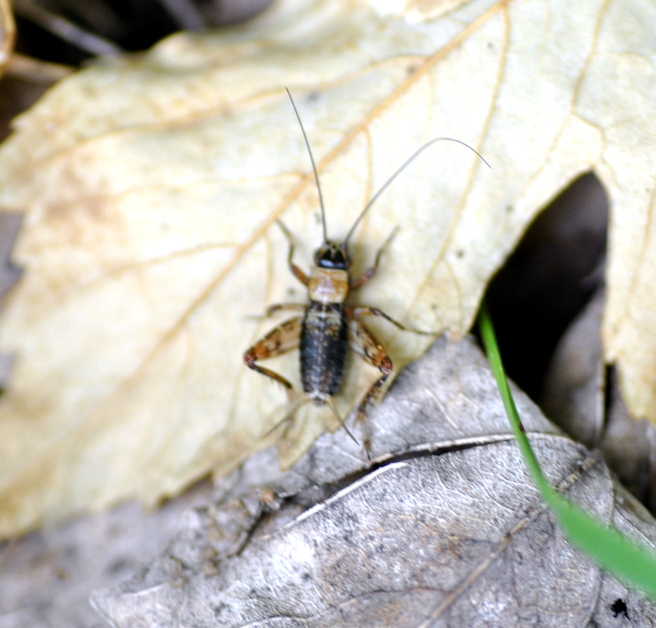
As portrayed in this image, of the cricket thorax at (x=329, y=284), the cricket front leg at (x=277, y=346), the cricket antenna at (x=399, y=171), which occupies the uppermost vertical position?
the cricket antenna at (x=399, y=171)

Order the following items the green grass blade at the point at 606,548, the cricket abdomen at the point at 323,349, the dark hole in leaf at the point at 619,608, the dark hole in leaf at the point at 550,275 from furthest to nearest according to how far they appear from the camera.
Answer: the dark hole in leaf at the point at 550,275
the cricket abdomen at the point at 323,349
the dark hole in leaf at the point at 619,608
the green grass blade at the point at 606,548

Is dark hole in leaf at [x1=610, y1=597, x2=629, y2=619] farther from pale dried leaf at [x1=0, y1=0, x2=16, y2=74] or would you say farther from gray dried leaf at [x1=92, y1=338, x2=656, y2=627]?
pale dried leaf at [x1=0, y1=0, x2=16, y2=74]

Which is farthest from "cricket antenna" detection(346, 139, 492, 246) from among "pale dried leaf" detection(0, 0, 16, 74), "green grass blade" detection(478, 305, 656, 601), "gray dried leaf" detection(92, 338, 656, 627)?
"pale dried leaf" detection(0, 0, 16, 74)

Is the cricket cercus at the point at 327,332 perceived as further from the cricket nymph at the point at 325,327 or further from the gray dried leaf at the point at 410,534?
the gray dried leaf at the point at 410,534

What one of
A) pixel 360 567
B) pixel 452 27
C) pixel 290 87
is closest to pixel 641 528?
pixel 360 567

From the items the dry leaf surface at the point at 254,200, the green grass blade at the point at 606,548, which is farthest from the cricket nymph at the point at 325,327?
the green grass blade at the point at 606,548

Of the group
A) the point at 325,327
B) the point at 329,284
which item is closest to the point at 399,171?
the point at 329,284

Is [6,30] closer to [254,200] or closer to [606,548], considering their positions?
[254,200]

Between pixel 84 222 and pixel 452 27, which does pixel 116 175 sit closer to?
pixel 84 222
